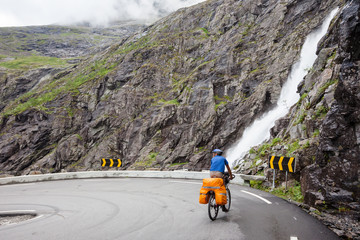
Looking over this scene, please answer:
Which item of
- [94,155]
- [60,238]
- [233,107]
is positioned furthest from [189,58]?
[60,238]

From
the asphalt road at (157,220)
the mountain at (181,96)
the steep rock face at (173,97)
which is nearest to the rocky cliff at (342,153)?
the asphalt road at (157,220)

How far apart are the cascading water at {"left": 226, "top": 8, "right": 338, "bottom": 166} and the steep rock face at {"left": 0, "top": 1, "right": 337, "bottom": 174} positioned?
1.09 m

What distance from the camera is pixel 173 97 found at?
4106 cm

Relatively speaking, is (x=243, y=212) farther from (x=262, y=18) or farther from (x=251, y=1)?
(x=251, y=1)

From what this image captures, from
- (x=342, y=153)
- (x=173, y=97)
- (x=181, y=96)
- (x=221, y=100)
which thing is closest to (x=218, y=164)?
(x=342, y=153)

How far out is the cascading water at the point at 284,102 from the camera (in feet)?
89.8

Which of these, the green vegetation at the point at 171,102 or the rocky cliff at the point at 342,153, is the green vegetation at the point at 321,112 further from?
the green vegetation at the point at 171,102

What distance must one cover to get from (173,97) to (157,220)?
35113 millimetres

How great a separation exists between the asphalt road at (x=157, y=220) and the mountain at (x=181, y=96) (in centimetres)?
738

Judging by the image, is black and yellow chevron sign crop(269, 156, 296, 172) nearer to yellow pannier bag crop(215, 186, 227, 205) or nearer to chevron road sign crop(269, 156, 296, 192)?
chevron road sign crop(269, 156, 296, 192)

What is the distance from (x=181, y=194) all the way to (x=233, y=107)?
25.2 metres

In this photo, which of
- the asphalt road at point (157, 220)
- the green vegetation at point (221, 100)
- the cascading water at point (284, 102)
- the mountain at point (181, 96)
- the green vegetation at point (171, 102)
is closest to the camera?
the asphalt road at point (157, 220)

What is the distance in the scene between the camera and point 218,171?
7012 mm

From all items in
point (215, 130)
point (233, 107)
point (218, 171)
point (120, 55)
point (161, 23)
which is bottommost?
point (218, 171)
